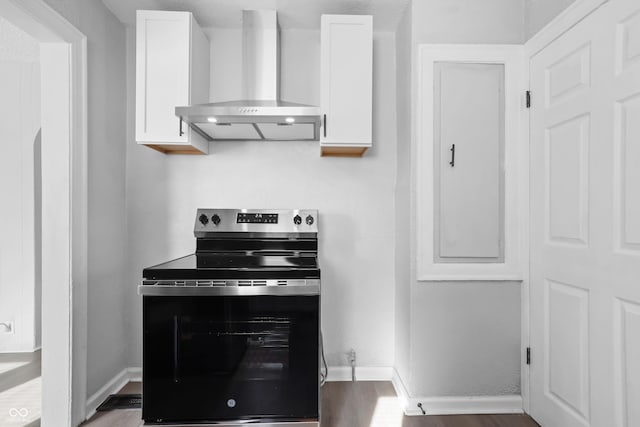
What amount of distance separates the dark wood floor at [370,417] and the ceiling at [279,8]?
2.26 metres

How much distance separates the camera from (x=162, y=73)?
2.05 metres

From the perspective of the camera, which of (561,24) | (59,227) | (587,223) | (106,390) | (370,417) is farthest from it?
(106,390)

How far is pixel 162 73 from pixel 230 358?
60.5 inches

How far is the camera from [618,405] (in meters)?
1.40

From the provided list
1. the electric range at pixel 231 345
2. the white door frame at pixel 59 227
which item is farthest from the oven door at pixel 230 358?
the white door frame at pixel 59 227

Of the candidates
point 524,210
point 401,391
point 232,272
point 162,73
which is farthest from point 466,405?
point 162,73

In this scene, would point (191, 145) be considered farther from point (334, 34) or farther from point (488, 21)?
point (488, 21)

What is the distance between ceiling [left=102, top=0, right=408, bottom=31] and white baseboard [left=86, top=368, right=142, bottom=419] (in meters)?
2.21

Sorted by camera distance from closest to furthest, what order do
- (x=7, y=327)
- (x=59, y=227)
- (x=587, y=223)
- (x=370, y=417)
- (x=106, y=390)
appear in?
(x=587, y=223), (x=59, y=227), (x=370, y=417), (x=106, y=390), (x=7, y=327)

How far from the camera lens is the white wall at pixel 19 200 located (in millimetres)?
2975

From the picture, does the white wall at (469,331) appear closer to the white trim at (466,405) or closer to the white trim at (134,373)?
the white trim at (466,405)

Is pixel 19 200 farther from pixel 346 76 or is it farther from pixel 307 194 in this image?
pixel 346 76

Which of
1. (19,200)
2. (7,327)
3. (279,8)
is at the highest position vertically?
(279,8)

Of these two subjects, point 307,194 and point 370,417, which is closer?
point 370,417
